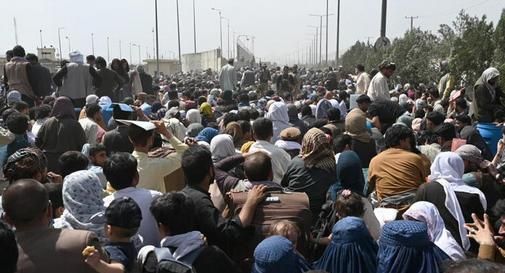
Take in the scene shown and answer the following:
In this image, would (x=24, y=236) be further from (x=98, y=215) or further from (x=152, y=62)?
(x=152, y=62)

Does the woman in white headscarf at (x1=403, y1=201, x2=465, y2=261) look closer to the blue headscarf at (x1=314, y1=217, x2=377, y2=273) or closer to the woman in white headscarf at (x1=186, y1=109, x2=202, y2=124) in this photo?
the blue headscarf at (x1=314, y1=217, x2=377, y2=273)

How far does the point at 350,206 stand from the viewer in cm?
435

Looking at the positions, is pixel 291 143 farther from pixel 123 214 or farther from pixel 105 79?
pixel 105 79

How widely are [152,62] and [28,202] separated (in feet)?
182

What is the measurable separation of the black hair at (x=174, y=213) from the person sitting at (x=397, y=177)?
8.16 feet

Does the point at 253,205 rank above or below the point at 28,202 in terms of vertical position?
below

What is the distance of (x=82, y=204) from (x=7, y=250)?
97cm

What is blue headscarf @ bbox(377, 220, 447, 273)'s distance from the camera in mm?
3570

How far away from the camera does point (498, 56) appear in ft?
44.5

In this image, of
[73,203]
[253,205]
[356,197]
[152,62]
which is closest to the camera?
[73,203]

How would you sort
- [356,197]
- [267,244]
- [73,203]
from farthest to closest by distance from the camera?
[356,197] → [73,203] → [267,244]

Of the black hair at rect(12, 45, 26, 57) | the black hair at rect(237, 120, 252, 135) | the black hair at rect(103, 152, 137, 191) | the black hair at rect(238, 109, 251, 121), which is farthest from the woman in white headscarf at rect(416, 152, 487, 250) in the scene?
the black hair at rect(12, 45, 26, 57)

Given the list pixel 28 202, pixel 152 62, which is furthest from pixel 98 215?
pixel 152 62

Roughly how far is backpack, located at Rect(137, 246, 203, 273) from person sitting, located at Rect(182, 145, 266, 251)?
36 cm
